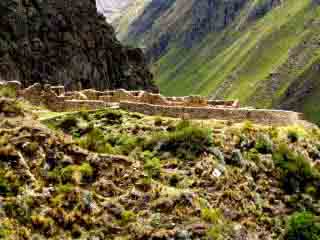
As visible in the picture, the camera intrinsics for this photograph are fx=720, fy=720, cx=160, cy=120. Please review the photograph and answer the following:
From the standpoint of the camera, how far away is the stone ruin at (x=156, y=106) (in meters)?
40.2

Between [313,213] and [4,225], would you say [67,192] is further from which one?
[313,213]

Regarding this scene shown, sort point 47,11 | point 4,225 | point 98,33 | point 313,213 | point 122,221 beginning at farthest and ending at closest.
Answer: point 98,33 < point 47,11 < point 313,213 < point 122,221 < point 4,225

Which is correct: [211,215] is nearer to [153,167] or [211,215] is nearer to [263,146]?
[153,167]

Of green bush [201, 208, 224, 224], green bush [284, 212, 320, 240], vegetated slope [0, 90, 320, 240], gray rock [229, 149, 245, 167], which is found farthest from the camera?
gray rock [229, 149, 245, 167]

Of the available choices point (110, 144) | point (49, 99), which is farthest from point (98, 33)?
point (110, 144)

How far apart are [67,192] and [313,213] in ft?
39.1

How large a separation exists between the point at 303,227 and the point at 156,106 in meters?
12.0

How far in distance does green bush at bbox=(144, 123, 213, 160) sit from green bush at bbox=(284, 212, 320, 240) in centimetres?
539

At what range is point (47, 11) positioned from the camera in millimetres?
156125

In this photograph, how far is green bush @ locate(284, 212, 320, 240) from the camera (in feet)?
105

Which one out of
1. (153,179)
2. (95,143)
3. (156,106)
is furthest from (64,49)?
(153,179)

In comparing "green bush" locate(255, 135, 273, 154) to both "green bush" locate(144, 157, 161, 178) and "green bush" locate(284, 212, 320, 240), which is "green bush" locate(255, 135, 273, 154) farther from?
"green bush" locate(144, 157, 161, 178)

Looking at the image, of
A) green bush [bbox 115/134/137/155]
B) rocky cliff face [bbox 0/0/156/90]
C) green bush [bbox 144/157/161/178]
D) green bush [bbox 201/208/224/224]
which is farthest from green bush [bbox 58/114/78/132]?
rocky cliff face [bbox 0/0/156/90]

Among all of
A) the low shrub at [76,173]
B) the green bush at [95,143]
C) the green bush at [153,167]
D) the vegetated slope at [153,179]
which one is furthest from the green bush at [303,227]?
the low shrub at [76,173]
